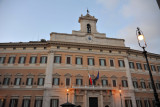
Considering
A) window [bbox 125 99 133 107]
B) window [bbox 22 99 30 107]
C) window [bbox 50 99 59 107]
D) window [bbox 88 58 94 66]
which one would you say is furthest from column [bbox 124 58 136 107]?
window [bbox 22 99 30 107]

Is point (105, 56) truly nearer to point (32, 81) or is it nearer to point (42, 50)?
point (42, 50)

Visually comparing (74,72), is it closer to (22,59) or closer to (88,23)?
(22,59)

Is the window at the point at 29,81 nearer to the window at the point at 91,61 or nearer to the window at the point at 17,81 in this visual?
the window at the point at 17,81

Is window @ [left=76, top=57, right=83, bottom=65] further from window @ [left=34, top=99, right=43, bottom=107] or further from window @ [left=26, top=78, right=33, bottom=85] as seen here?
window @ [left=34, top=99, right=43, bottom=107]

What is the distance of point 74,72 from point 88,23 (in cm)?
1228

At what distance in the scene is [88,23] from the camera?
28406mm

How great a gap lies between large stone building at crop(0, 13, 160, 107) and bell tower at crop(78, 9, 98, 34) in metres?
0.23

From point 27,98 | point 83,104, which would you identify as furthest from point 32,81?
point 83,104

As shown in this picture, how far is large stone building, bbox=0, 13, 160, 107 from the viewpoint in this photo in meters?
21.0

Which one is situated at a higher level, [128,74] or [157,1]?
[128,74]

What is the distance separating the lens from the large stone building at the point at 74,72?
21000 mm

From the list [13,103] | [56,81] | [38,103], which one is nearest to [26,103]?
[38,103]

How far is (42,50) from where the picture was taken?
24484mm

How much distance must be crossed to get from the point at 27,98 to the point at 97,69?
13.6 meters
